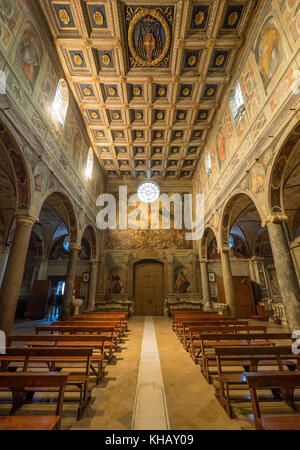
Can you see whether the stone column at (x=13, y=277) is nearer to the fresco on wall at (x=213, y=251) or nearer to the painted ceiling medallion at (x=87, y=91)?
the painted ceiling medallion at (x=87, y=91)

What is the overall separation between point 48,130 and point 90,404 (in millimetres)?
8698

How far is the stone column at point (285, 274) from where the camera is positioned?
555 centimetres

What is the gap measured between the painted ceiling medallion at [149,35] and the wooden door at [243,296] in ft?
47.4

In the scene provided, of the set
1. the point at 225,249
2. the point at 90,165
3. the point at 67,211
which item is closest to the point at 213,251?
the point at 225,249

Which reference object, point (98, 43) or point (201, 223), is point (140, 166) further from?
point (98, 43)

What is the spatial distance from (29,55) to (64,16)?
2691 mm

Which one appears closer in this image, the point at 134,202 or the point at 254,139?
the point at 254,139

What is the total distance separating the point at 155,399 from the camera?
308cm

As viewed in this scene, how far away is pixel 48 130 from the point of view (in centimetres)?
806

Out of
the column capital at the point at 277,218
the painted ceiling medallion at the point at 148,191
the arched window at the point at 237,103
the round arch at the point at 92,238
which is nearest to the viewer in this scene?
the column capital at the point at 277,218

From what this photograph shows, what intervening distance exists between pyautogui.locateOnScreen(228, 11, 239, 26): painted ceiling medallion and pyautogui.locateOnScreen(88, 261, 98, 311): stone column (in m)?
15.2

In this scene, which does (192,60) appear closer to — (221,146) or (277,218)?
(221,146)

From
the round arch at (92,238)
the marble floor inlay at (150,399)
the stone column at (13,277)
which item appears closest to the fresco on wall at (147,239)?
the round arch at (92,238)
